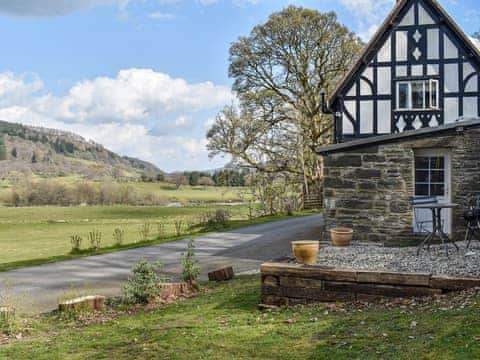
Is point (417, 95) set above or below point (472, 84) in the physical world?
below

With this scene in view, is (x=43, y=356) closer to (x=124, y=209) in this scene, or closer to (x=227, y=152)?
(x=227, y=152)

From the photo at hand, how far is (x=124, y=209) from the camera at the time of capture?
41.0m

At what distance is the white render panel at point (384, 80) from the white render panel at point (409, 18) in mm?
1504

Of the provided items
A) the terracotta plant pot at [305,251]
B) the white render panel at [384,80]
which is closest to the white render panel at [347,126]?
the white render panel at [384,80]

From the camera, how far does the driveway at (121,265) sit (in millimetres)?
10117

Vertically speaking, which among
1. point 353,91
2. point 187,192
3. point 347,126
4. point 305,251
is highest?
point 353,91

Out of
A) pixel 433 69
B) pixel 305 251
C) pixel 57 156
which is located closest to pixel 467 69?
pixel 433 69

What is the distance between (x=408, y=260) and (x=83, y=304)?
17.5 feet

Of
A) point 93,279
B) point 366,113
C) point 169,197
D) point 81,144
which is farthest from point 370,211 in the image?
point 81,144

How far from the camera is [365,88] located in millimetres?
17844

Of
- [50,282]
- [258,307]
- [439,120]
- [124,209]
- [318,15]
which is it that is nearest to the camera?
[258,307]

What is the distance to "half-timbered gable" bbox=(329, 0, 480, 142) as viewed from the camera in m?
16.9

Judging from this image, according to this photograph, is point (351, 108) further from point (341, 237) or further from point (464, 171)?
point (341, 237)

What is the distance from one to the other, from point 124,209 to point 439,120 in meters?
28.9
